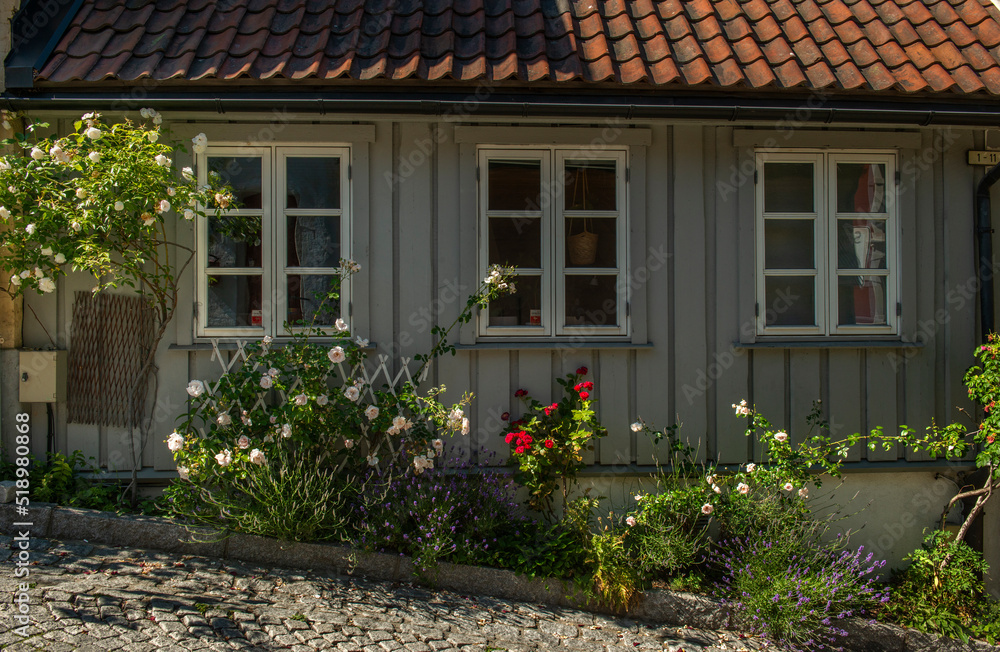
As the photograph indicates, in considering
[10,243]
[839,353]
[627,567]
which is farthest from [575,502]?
[10,243]

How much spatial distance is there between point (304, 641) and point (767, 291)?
409 cm

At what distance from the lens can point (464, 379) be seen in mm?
5172

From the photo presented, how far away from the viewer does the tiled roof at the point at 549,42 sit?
193 inches

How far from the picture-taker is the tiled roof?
4914 millimetres

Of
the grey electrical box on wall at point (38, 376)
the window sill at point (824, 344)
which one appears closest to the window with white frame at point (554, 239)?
the window sill at point (824, 344)

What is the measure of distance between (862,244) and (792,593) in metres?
2.82

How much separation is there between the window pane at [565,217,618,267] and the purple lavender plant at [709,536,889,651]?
224 cm

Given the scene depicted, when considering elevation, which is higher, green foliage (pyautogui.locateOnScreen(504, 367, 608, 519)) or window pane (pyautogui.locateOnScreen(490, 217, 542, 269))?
window pane (pyautogui.locateOnScreen(490, 217, 542, 269))

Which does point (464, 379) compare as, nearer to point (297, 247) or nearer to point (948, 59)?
point (297, 247)

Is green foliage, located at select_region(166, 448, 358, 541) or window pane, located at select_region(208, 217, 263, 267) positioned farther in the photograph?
window pane, located at select_region(208, 217, 263, 267)

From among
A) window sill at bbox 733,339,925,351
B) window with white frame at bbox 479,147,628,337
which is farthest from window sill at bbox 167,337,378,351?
window sill at bbox 733,339,925,351

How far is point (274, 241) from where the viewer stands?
16.9 ft

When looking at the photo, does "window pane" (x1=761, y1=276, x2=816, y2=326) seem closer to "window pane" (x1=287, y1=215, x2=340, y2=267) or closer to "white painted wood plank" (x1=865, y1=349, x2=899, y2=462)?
"white painted wood plank" (x1=865, y1=349, x2=899, y2=462)

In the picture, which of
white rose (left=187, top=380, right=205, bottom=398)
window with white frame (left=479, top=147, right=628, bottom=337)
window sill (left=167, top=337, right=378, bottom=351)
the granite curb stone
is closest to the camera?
the granite curb stone
